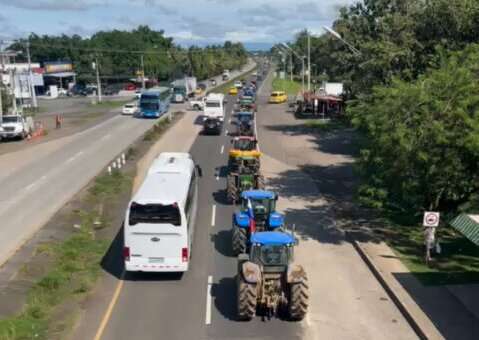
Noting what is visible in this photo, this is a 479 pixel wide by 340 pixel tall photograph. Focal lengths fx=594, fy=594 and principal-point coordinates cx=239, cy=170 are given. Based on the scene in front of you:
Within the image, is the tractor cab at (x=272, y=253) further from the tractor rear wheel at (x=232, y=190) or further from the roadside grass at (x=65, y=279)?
the tractor rear wheel at (x=232, y=190)

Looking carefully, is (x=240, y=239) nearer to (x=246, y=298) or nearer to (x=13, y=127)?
(x=246, y=298)

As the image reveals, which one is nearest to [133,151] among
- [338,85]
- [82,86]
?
[338,85]

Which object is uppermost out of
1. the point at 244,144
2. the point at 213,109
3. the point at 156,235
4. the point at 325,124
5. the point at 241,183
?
the point at 213,109

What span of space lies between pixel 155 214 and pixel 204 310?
10.8ft

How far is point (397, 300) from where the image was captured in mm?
17109

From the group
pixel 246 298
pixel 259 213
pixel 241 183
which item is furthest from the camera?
pixel 241 183

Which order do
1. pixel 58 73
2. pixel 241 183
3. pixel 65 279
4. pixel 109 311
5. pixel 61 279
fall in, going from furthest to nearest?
pixel 58 73, pixel 241 183, pixel 65 279, pixel 61 279, pixel 109 311

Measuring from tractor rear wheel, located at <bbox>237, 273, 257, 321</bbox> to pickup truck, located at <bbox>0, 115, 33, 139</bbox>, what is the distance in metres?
41.0

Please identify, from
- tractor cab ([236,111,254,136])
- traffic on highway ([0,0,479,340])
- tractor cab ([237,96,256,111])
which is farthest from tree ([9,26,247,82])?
traffic on highway ([0,0,479,340])

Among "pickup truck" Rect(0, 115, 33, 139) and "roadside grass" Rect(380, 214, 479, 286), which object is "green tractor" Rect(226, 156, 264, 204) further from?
"pickup truck" Rect(0, 115, 33, 139)

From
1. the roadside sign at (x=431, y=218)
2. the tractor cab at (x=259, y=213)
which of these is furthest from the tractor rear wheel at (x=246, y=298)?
the roadside sign at (x=431, y=218)

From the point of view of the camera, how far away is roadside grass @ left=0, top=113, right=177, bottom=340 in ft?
49.5

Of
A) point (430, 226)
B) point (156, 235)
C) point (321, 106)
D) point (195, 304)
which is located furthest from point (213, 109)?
point (195, 304)

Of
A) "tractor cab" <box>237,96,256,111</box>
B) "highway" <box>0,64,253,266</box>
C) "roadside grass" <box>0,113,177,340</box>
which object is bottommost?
"roadside grass" <box>0,113,177,340</box>
